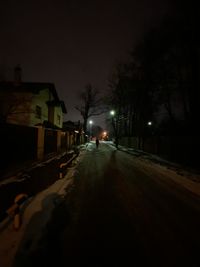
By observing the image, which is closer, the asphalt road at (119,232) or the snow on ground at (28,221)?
the asphalt road at (119,232)

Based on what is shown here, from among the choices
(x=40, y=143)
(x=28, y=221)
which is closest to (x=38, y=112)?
(x=40, y=143)

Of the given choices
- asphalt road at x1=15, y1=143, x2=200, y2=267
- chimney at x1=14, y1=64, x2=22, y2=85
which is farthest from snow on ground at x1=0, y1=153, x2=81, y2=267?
chimney at x1=14, y1=64, x2=22, y2=85

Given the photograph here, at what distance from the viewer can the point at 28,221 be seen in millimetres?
4422

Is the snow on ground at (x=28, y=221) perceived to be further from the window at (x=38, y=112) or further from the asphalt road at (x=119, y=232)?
the window at (x=38, y=112)

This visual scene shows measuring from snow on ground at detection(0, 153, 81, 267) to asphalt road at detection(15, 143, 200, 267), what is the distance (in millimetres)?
165

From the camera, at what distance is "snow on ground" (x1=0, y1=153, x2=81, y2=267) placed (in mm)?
3305

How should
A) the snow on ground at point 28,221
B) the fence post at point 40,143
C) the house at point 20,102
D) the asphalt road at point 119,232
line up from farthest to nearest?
1. the house at point 20,102
2. the fence post at point 40,143
3. the snow on ground at point 28,221
4. the asphalt road at point 119,232

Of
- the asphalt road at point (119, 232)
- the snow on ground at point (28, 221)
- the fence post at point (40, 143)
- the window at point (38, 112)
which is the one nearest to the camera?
the asphalt road at point (119, 232)

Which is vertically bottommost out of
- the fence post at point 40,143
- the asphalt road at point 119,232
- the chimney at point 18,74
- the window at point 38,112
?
the asphalt road at point 119,232

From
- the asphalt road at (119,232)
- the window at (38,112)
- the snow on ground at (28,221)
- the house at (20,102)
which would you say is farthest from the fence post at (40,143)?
the window at (38,112)

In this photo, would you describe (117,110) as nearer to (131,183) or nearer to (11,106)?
(11,106)

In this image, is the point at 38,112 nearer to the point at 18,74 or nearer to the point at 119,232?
the point at 18,74

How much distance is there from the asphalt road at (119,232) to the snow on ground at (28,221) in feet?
0.54

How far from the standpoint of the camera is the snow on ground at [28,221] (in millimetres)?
3305
